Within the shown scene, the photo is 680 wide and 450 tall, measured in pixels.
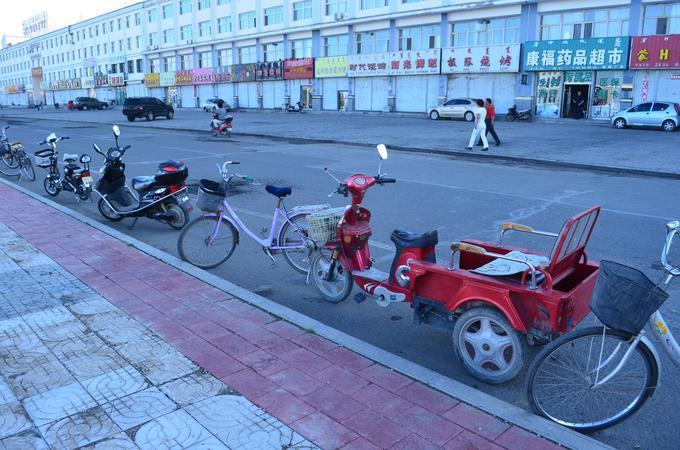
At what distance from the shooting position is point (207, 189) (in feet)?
20.2

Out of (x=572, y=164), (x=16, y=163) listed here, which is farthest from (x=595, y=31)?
(x=16, y=163)

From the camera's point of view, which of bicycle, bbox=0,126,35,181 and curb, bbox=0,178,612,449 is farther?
bicycle, bbox=0,126,35,181

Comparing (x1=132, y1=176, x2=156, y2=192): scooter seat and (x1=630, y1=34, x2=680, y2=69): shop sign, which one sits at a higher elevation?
(x1=630, y1=34, x2=680, y2=69): shop sign

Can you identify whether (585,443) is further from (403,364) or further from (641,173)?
(641,173)

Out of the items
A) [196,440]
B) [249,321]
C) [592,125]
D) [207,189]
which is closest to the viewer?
[196,440]

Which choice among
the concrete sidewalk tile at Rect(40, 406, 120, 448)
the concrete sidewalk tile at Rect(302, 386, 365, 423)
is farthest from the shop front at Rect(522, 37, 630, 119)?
the concrete sidewalk tile at Rect(40, 406, 120, 448)

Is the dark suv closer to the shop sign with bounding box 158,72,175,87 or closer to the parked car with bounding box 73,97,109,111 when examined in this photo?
the parked car with bounding box 73,97,109,111

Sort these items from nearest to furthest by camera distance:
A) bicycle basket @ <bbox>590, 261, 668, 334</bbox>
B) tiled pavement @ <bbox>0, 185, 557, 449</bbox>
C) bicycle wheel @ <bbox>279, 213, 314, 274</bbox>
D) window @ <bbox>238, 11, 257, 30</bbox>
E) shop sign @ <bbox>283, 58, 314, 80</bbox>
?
1. bicycle basket @ <bbox>590, 261, 668, 334</bbox>
2. tiled pavement @ <bbox>0, 185, 557, 449</bbox>
3. bicycle wheel @ <bbox>279, 213, 314, 274</bbox>
4. shop sign @ <bbox>283, 58, 314, 80</bbox>
5. window @ <bbox>238, 11, 257, 30</bbox>

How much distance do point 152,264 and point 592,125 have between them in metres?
30.1

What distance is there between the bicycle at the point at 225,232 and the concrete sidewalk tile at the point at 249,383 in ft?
6.98

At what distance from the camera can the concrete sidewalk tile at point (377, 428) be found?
3.09 meters

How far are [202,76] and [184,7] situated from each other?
874 centimetres

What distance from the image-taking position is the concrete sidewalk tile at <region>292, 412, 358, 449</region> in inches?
121

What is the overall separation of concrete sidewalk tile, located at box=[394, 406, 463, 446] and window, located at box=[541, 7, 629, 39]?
34.5m
